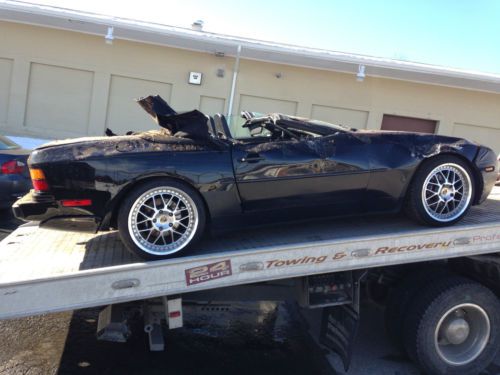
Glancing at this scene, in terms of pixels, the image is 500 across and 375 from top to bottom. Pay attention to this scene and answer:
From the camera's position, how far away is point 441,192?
13.7ft

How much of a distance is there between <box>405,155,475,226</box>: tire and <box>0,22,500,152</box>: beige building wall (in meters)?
8.75

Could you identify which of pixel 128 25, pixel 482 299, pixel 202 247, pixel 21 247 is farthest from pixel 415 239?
pixel 128 25

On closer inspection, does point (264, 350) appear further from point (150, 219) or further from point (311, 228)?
point (150, 219)

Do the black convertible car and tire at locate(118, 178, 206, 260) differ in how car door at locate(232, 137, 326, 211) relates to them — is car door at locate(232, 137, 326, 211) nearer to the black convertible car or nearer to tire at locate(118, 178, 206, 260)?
the black convertible car

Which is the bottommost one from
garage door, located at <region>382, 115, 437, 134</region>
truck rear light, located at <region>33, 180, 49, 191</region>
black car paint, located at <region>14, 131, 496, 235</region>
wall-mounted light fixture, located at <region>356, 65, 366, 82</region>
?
truck rear light, located at <region>33, 180, 49, 191</region>

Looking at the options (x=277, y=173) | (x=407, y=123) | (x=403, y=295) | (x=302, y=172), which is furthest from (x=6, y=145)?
(x=407, y=123)

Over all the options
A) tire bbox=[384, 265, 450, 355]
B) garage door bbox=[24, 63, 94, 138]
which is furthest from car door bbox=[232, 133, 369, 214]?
garage door bbox=[24, 63, 94, 138]

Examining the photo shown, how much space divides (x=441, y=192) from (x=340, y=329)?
1.49m

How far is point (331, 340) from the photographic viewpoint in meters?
4.02

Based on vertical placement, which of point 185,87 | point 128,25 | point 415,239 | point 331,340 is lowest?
point 331,340

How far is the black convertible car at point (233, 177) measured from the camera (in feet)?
11.4

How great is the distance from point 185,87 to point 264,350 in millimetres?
9128

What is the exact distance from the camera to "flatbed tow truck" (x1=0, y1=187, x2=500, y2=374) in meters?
3.27

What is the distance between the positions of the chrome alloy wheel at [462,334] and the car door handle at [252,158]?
1990mm
